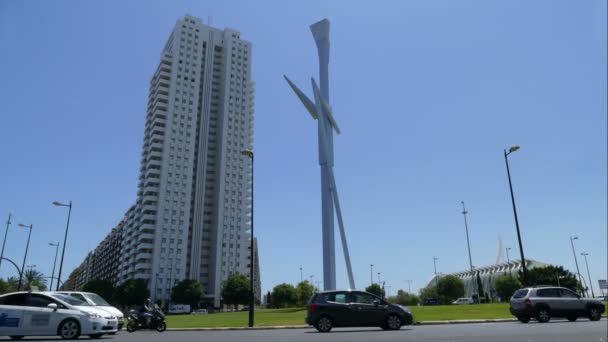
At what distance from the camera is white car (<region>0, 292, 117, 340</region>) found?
507 inches

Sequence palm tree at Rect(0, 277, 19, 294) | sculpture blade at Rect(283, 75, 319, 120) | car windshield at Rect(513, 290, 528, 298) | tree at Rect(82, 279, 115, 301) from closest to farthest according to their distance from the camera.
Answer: car windshield at Rect(513, 290, 528, 298) → sculpture blade at Rect(283, 75, 319, 120) → palm tree at Rect(0, 277, 19, 294) → tree at Rect(82, 279, 115, 301)

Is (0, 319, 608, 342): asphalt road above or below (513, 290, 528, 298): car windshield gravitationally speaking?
below

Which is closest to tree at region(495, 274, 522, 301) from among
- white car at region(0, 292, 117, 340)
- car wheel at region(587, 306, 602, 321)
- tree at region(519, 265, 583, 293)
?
tree at region(519, 265, 583, 293)

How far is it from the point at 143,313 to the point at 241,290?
230 ft

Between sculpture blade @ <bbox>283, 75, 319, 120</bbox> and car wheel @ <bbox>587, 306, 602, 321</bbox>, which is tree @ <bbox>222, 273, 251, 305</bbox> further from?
car wheel @ <bbox>587, 306, 602, 321</bbox>

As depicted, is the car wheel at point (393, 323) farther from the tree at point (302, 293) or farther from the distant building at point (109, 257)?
the distant building at point (109, 257)

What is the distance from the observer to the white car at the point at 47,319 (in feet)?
42.2

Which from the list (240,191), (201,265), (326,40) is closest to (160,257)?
(201,265)

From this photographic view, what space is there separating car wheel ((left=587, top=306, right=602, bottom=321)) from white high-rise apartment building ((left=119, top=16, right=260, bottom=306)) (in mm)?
86896

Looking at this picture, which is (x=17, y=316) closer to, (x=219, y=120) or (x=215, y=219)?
(x=215, y=219)

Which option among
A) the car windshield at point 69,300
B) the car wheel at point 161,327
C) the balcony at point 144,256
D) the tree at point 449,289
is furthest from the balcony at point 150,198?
the car windshield at point 69,300

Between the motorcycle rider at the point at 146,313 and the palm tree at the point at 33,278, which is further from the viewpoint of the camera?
the palm tree at the point at 33,278

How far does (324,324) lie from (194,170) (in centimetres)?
9296

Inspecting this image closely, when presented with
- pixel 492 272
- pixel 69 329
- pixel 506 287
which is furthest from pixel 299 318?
pixel 492 272
